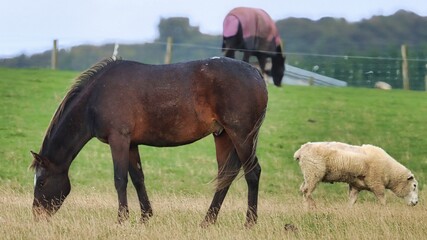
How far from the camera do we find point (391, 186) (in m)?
14.9

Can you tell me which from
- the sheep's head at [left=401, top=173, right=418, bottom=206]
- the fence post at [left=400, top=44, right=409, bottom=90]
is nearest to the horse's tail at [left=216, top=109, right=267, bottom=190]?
the sheep's head at [left=401, top=173, right=418, bottom=206]

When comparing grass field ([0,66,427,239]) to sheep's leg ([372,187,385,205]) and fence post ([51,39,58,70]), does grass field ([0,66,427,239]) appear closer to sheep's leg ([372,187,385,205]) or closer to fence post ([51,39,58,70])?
sheep's leg ([372,187,385,205])

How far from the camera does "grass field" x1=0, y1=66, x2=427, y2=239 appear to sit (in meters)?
10.1

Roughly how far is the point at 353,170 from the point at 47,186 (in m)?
5.14

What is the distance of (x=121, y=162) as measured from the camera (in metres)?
11.0

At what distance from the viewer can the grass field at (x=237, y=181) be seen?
33.2ft

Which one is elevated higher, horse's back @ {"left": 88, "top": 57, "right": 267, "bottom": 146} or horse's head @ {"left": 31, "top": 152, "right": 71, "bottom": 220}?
horse's back @ {"left": 88, "top": 57, "right": 267, "bottom": 146}

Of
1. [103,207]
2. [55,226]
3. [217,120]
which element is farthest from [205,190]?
[55,226]

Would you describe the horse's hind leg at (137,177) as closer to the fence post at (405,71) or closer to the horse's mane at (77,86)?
the horse's mane at (77,86)

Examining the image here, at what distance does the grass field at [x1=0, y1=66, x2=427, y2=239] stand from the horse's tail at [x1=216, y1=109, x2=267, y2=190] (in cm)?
49

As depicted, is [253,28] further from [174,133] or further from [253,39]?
[174,133]

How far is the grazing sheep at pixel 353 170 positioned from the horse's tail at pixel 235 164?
2.70 m

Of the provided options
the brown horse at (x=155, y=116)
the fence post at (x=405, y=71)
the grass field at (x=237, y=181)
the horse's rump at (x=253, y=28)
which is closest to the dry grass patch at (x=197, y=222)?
the grass field at (x=237, y=181)

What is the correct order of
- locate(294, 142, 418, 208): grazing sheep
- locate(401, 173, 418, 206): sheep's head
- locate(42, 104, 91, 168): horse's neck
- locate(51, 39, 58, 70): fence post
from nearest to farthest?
locate(42, 104, 91, 168): horse's neck → locate(294, 142, 418, 208): grazing sheep → locate(401, 173, 418, 206): sheep's head → locate(51, 39, 58, 70): fence post
